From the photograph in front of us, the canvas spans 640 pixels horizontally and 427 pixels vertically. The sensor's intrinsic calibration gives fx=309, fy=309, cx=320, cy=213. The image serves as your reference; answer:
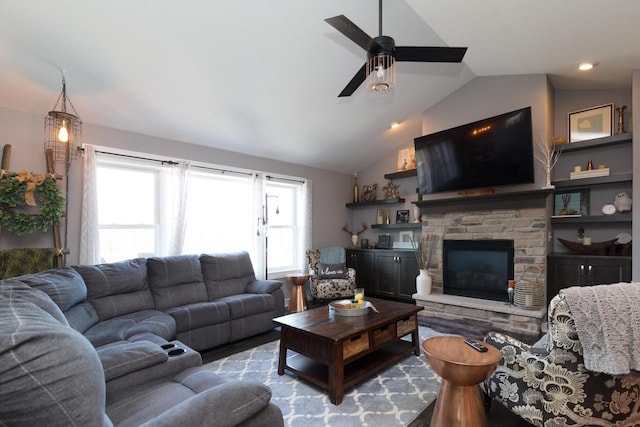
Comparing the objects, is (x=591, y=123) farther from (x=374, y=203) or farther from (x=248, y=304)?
(x=248, y=304)

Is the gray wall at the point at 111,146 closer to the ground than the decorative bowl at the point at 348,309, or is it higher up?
higher up

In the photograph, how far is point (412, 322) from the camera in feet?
10.2

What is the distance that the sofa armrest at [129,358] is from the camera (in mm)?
1588

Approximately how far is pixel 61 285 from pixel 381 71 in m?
2.87

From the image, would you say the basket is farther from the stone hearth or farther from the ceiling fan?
the ceiling fan

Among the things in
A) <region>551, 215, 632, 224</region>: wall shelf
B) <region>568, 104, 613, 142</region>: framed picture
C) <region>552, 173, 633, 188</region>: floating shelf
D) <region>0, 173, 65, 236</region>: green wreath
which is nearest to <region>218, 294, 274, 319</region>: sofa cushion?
<region>0, 173, 65, 236</region>: green wreath

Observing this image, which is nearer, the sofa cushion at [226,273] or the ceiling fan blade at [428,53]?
the ceiling fan blade at [428,53]

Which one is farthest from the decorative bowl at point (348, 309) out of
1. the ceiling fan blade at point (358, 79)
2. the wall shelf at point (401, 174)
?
the wall shelf at point (401, 174)

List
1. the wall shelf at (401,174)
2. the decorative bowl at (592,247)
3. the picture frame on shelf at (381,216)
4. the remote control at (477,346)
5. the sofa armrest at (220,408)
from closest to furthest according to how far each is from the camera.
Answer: the sofa armrest at (220,408)
the remote control at (477,346)
the decorative bowl at (592,247)
the wall shelf at (401,174)
the picture frame on shelf at (381,216)

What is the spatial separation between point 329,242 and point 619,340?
4.79 metres

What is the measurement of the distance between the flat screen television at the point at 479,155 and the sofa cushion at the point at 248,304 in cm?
286

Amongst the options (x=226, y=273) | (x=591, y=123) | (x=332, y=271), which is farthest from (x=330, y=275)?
(x=591, y=123)

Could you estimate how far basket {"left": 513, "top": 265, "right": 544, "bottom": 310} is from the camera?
3.69m

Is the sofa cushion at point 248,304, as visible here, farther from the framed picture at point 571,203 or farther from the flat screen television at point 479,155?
the framed picture at point 571,203
